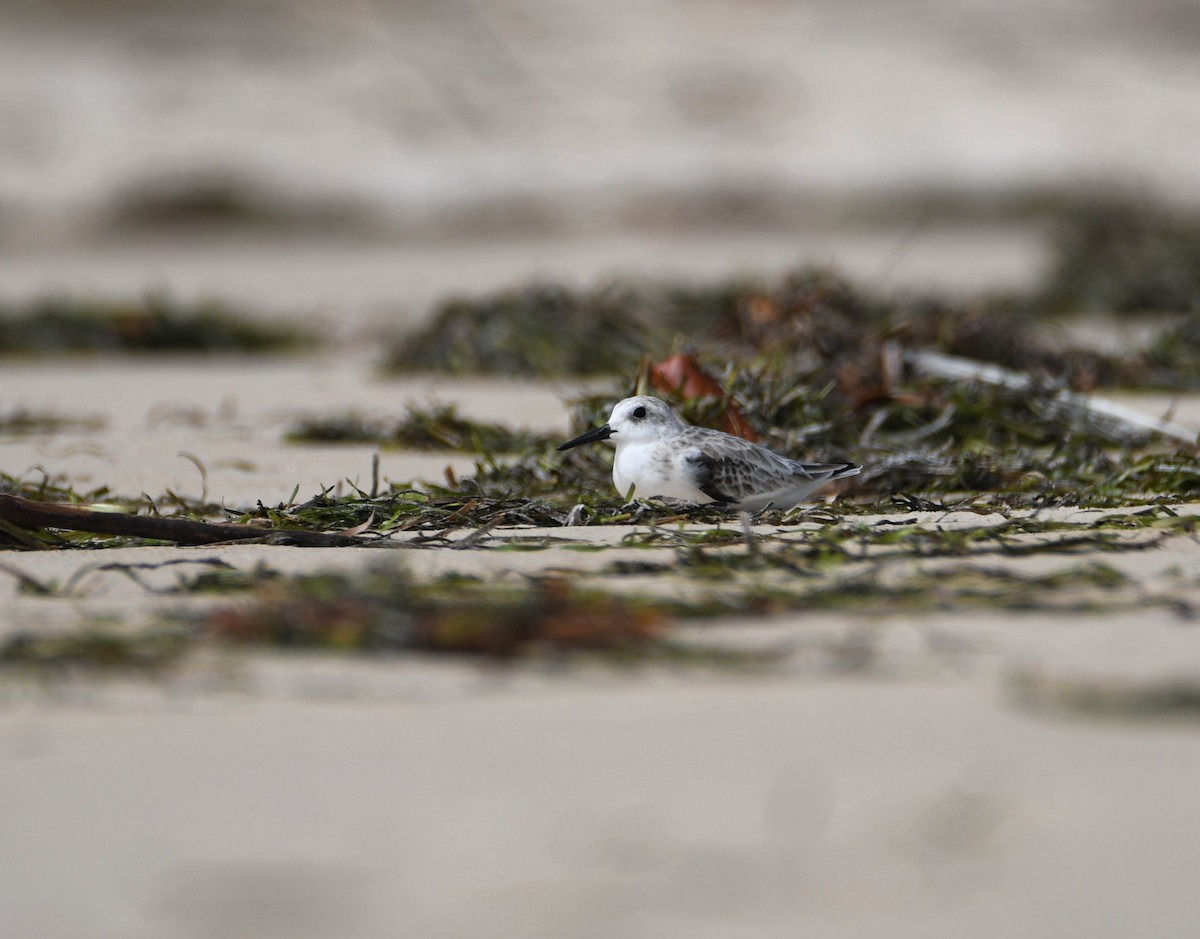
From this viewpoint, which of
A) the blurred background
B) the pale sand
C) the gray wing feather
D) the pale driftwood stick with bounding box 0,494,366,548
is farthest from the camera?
the blurred background

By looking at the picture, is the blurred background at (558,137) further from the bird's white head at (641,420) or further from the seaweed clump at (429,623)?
the seaweed clump at (429,623)

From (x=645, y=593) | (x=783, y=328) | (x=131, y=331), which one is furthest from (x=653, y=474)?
(x=131, y=331)

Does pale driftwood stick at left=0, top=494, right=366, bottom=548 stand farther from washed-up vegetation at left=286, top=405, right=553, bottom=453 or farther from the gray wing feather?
washed-up vegetation at left=286, top=405, right=553, bottom=453

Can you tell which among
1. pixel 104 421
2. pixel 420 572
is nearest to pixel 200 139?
pixel 104 421

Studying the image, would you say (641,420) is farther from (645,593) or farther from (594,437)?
(645,593)

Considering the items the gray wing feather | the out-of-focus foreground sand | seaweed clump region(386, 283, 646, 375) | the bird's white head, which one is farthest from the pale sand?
seaweed clump region(386, 283, 646, 375)

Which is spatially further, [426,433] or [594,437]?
[426,433]
